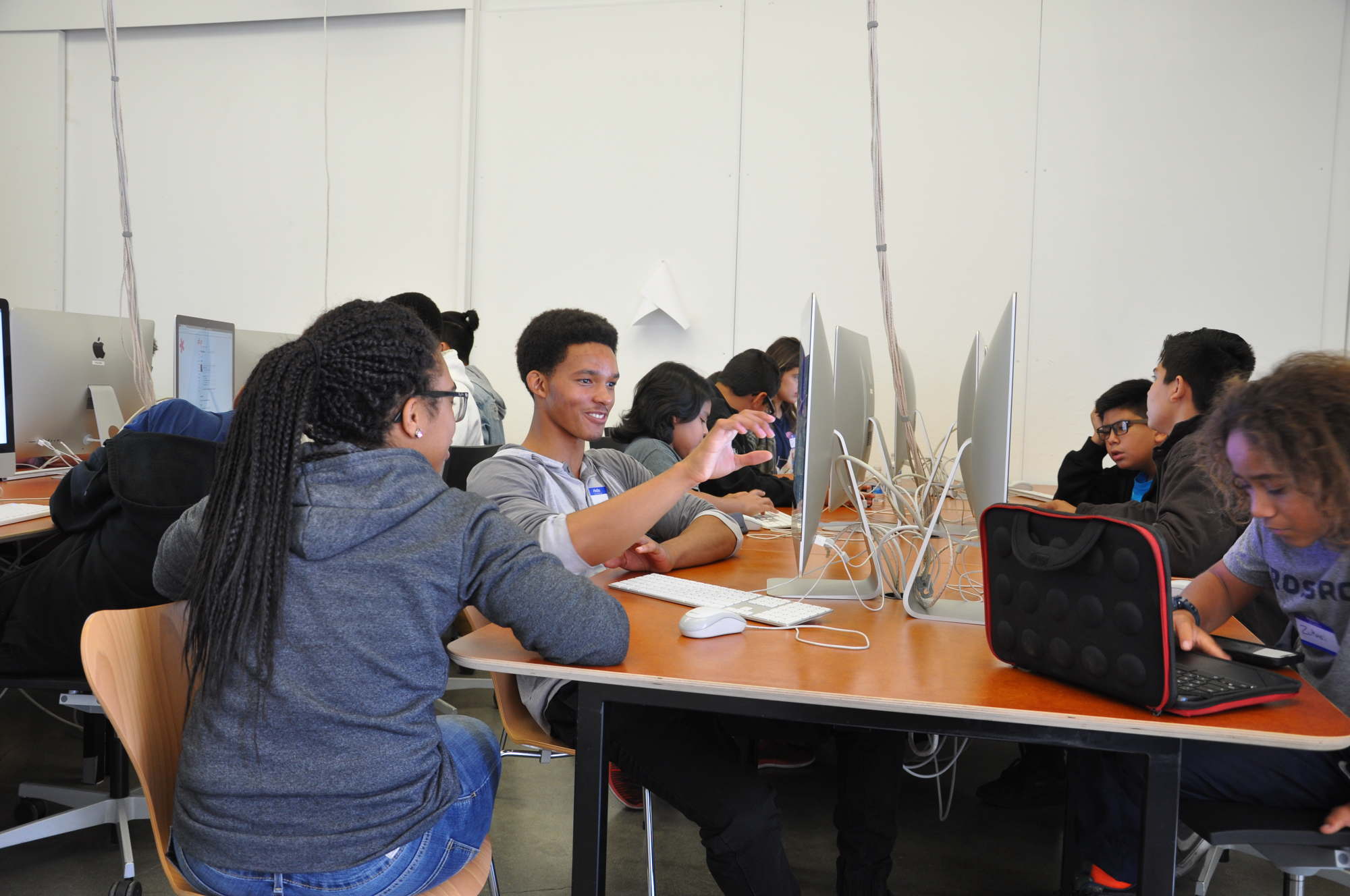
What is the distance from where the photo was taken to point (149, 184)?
5.31 metres

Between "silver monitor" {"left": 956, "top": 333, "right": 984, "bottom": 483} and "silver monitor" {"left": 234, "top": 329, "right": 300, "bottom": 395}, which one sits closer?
"silver monitor" {"left": 956, "top": 333, "right": 984, "bottom": 483}

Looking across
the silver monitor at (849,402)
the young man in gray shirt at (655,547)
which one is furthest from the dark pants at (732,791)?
the silver monitor at (849,402)

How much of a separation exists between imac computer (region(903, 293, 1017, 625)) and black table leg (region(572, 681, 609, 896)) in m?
0.58

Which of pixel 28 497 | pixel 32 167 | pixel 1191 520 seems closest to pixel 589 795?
pixel 1191 520

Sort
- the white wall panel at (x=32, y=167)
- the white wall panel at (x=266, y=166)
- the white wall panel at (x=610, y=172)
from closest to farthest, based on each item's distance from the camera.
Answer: the white wall panel at (x=610, y=172), the white wall panel at (x=266, y=166), the white wall panel at (x=32, y=167)

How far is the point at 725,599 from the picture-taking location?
1547 mm

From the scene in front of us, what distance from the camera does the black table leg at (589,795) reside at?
116 cm

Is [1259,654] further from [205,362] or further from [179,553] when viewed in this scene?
[205,362]

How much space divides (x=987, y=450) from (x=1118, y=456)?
170 centimetres

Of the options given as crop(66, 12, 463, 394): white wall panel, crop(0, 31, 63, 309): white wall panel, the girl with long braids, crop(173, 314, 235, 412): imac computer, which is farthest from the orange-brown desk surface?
crop(0, 31, 63, 309): white wall panel

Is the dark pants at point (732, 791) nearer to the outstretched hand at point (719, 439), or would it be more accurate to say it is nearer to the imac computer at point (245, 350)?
the outstretched hand at point (719, 439)

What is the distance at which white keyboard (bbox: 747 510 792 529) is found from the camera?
100.0 inches

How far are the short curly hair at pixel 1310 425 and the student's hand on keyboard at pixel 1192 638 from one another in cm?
21

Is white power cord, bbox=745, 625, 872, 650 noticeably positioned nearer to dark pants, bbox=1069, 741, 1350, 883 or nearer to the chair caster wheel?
dark pants, bbox=1069, 741, 1350, 883
